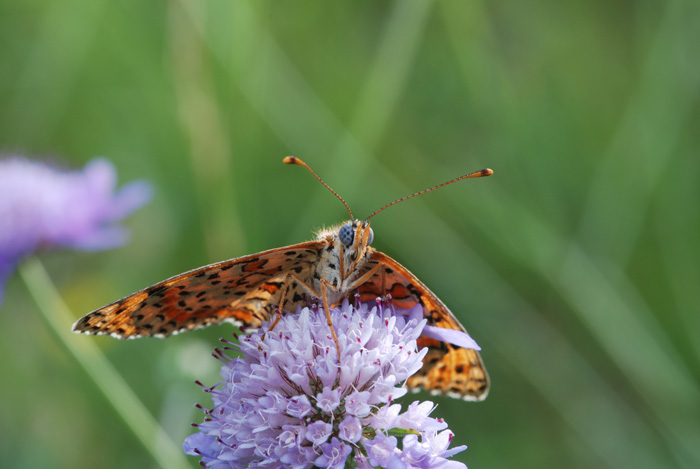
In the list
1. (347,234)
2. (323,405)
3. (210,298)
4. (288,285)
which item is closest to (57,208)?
(210,298)

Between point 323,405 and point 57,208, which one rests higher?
point 57,208

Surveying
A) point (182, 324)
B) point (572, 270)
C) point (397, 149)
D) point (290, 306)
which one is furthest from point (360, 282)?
point (397, 149)

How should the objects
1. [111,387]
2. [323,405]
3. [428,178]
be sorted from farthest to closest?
[428,178] → [111,387] → [323,405]

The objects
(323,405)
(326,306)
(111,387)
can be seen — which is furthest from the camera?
(111,387)

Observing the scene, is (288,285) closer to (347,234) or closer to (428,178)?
(347,234)

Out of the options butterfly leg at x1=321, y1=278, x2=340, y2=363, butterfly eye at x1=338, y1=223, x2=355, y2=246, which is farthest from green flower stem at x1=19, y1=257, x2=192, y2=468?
butterfly eye at x1=338, y1=223, x2=355, y2=246

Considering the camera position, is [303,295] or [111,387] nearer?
[303,295]

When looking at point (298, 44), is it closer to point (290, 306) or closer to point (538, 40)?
point (538, 40)

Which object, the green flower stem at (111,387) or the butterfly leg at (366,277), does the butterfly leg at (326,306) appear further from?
the green flower stem at (111,387)
